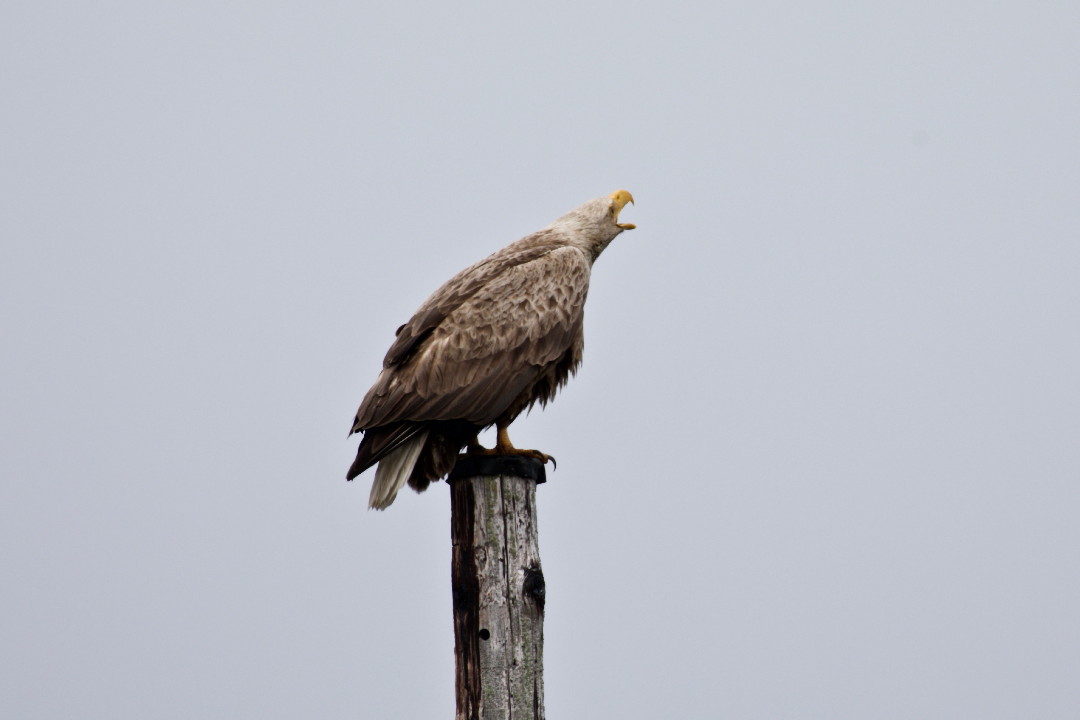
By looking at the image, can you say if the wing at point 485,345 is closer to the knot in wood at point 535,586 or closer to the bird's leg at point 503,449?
the bird's leg at point 503,449

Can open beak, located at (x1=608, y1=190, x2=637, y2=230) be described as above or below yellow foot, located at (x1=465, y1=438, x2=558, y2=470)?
above

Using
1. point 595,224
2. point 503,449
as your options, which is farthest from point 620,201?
point 503,449

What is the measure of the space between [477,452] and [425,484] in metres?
0.31

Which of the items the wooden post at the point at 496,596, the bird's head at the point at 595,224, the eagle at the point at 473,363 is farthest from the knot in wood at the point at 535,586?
the bird's head at the point at 595,224

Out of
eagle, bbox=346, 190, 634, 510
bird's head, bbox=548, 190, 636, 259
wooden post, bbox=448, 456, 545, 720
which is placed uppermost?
bird's head, bbox=548, 190, 636, 259

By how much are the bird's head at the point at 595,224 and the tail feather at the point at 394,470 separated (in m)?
1.77

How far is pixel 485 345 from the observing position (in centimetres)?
634

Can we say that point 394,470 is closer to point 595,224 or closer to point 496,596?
point 496,596

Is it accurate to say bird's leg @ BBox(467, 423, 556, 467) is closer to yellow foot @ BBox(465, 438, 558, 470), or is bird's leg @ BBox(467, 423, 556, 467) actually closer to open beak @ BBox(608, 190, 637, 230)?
yellow foot @ BBox(465, 438, 558, 470)

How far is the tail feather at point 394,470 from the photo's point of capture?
591 centimetres

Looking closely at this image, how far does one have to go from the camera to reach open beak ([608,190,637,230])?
7.42 meters

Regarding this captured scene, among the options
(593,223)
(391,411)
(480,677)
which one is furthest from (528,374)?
(480,677)

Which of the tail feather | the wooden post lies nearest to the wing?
the tail feather

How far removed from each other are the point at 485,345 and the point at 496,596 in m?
1.72
